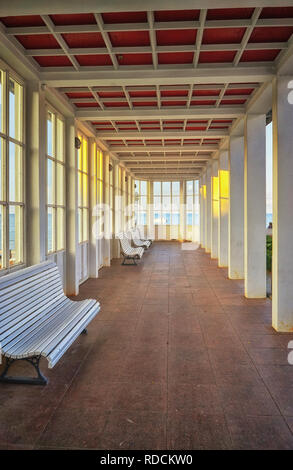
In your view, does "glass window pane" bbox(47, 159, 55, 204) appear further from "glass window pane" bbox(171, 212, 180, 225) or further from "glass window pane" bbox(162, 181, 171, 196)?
"glass window pane" bbox(162, 181, 171, 196)

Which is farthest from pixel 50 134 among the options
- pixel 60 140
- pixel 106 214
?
pixel 106 214

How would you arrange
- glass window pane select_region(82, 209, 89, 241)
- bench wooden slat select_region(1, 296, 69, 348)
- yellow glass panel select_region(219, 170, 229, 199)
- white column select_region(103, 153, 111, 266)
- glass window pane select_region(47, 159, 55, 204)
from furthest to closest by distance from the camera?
white column select_region(103, 153, 111, 266) < yellow glass panel select_region(219, 170, 229, 199) < glass window pane select_region(82, 209, 89, 241) < glass window pane select_region(47, 159, 55, 204) < bench wooden slat select_region(1, 296, 69, 348)

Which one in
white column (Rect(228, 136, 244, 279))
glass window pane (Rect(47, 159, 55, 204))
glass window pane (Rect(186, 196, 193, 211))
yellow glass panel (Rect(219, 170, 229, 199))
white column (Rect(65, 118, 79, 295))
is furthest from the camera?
glass window pane (Rect(186, 196, 193, 211))

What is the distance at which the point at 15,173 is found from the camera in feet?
15.4

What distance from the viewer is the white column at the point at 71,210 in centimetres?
682

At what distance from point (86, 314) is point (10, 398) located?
1.33 metres

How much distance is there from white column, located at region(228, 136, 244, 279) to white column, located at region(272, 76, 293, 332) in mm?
3876

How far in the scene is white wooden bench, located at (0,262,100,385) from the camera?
298 centimetres

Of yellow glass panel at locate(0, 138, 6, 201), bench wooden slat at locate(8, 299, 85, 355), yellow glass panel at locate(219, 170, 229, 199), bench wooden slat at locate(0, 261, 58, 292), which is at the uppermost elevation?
yellow glass panel at locate(219, 170, 229, 199)

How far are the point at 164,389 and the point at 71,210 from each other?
464 cm

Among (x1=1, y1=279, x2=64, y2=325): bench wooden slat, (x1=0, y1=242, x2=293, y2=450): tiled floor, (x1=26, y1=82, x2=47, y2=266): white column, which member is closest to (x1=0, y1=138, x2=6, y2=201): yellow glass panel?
(x1=26, y1=82, x2=47, y2=266): white column

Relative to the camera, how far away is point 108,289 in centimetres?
737

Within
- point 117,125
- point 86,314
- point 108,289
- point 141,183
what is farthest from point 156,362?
point 141,183
